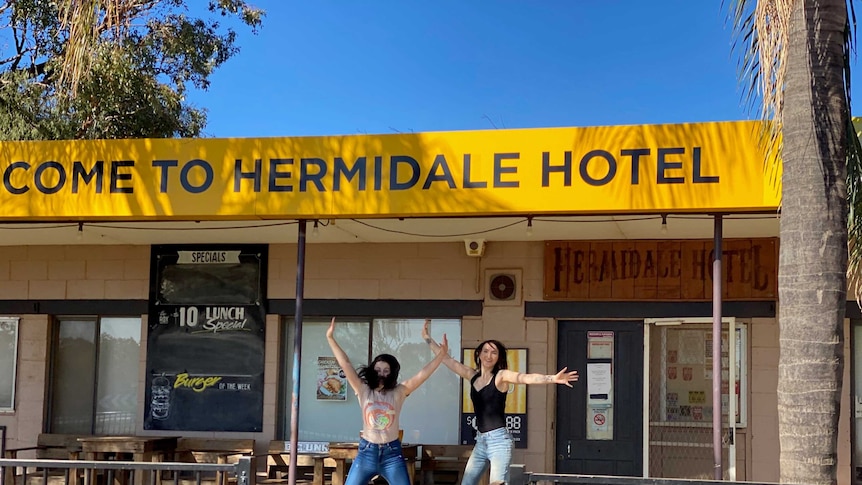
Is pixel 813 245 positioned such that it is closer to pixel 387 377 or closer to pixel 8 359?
pixel 387 377

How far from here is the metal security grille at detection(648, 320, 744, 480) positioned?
10.4 m

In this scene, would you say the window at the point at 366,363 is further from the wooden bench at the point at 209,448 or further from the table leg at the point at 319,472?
the table leg at the point at 319,472

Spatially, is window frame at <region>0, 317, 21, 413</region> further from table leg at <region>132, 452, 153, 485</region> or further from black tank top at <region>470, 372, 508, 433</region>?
black tank top at <region>470, 372, 508, 433</region>

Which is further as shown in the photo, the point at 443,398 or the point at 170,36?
the point at 170,36

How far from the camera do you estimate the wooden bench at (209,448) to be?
416 inches

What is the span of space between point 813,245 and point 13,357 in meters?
9.86

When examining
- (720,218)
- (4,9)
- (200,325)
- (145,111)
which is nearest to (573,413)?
(720,218)

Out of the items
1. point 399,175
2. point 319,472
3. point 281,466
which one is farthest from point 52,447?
point 399,175

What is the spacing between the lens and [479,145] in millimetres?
8070

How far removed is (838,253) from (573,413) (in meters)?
5.66

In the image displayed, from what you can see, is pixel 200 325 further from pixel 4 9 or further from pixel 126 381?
pixel 4 9

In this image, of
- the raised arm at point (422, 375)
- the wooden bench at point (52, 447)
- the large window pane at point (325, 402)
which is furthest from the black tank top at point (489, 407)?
the wooden bench at point (52, 447)

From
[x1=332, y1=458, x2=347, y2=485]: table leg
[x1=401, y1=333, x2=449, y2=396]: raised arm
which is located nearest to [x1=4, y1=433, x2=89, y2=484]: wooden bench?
[x1=332, y1=458, x2=347, y2=485]: table leg

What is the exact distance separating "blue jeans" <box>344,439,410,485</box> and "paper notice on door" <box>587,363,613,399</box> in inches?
144
